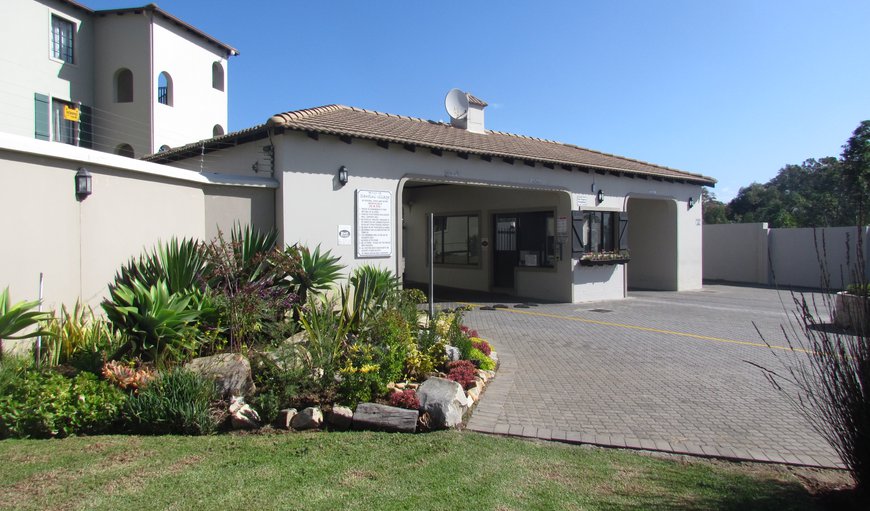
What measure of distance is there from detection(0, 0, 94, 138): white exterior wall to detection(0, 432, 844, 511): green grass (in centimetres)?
2074

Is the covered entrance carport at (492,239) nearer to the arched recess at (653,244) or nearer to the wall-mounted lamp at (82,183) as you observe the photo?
the arched recess at (653,244)

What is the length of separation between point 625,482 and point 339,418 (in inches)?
101

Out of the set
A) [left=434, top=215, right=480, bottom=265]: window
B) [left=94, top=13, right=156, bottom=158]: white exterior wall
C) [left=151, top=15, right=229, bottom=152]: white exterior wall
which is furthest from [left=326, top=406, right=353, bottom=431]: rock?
[left=94, top=13, right=156, bottom=158]: white exterior wall

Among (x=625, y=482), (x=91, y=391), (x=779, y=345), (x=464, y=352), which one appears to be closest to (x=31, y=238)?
(x=91, y=391)

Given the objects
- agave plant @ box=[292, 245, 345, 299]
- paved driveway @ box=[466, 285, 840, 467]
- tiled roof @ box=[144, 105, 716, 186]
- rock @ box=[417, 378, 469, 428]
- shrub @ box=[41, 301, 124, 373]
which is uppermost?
tiled roof @ box=[144, 105, 716, 186]

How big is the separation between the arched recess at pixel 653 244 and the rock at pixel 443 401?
588 inches

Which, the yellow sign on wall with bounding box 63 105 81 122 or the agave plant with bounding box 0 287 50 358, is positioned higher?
the yellow sign on wall with bounding box 63 105 81 122

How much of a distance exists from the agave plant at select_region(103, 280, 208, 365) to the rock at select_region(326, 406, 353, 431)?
1815mm

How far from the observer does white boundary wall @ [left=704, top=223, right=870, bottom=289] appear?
2138 centimetres

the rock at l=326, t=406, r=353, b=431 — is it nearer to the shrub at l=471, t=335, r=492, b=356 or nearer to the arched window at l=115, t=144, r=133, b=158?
the shrub at l=471, t=335, r=492, b=356

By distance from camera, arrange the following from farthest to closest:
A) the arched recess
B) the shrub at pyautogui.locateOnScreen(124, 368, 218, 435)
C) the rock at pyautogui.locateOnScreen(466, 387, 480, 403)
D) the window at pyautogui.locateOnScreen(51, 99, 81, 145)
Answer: the window at pyautogui.locateOnScreen(51, 99, 81, 145)
the arched recess
the rock at pyautogui.locateOnScreen(466, 387, 480, 403)
the shrub at pyautogui.locateOnScreen(124, 368, 218, 435)

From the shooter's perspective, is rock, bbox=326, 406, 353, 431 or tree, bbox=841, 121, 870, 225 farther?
tree, bbox=841, 121, 870, 225

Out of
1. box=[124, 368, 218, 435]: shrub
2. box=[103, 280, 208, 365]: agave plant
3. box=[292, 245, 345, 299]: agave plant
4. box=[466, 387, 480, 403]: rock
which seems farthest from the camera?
box=[292, 245, 345, 299]: agave plant

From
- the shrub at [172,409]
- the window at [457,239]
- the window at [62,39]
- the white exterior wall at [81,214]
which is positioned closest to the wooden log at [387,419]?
the shrub at [172,409]
